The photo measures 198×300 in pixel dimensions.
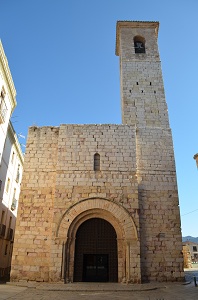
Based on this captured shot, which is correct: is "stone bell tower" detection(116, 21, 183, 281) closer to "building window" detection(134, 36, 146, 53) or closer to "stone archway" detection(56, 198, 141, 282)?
"building window" detection(134, 36, 146, 53)

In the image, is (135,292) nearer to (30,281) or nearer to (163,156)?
(30,281)

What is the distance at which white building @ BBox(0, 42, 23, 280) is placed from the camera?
13.4 m

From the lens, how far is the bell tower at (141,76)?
45.3 feet

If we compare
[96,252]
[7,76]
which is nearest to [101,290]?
[96,252]

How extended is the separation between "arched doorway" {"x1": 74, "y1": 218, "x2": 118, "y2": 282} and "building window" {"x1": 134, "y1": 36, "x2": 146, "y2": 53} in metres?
11.1

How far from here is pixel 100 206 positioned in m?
11.0

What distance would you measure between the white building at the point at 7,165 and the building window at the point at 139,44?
27.0 feet

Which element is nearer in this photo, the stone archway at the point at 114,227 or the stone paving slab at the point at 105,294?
the stone paving slab at the point at 105,294

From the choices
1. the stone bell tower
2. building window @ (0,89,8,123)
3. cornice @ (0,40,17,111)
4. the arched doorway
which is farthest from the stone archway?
cornice @ (0,40,17,111)

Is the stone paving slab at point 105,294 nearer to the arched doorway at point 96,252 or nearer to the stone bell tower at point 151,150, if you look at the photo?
the stone bell tower at point 151,150

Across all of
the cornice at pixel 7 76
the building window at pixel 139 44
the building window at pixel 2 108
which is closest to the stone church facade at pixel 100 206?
the building window at pixel 2 108

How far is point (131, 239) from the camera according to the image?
412 inches

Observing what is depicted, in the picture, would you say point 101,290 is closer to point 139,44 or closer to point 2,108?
point 2,108

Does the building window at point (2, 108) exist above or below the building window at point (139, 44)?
below
